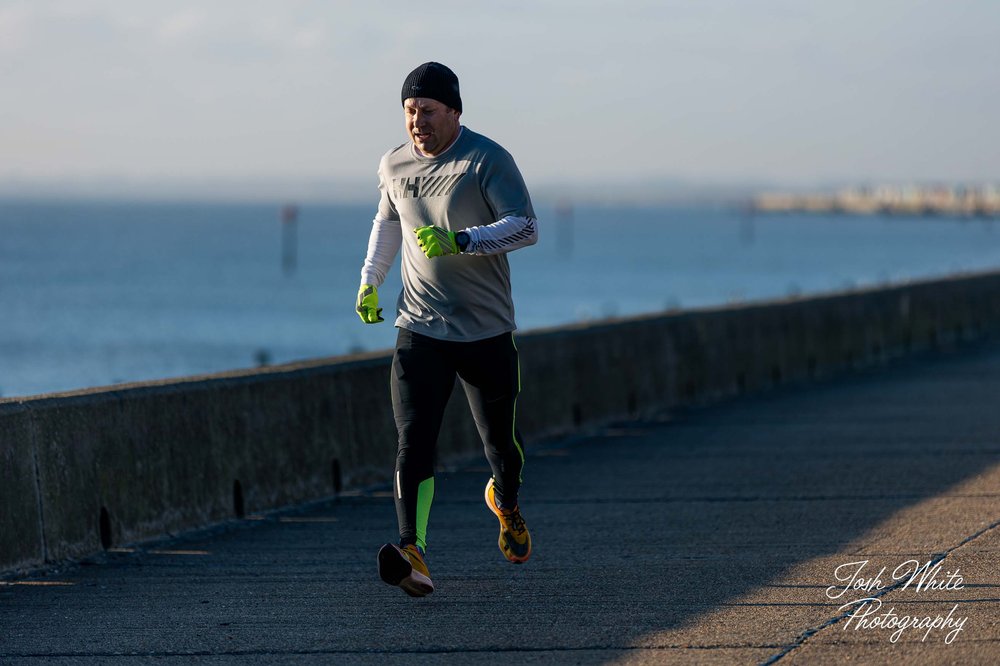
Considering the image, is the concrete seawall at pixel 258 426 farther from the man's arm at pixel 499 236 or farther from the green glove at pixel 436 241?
the man's arm at pixel 499 236

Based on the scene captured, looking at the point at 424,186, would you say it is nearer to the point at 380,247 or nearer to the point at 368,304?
the point at 380,247

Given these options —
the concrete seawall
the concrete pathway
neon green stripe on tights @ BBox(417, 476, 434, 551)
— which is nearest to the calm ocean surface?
the concrete seawall

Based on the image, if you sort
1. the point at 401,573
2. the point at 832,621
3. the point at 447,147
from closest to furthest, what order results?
the point at 832,621
the point at 401,573
the point at 447,147

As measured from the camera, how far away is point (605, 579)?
6.97 metres

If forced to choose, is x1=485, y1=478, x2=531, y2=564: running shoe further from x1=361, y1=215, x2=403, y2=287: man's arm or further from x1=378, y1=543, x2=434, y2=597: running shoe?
x1=361, y1=215, x2=403, y2=287: man's arm

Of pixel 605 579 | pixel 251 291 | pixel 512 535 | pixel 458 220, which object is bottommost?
pixel 251 291

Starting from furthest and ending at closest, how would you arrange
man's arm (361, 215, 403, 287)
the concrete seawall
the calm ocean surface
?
the calm ocean surface → the concrete seawall → man's arm (361, 215, 403, 287)

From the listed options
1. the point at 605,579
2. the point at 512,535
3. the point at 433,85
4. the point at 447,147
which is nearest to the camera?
the point at 433,85

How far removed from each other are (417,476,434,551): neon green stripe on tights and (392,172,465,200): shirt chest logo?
3.77ft

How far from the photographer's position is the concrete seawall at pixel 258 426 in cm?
773

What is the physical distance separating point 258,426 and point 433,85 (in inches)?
130

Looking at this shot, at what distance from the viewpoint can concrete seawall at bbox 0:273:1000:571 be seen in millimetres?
7727

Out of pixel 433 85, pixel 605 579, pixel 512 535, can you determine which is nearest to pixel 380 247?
pixel 433 85

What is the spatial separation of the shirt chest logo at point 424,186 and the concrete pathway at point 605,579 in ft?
5.29
